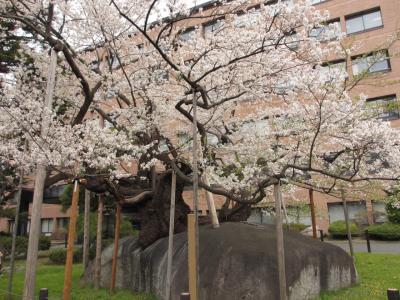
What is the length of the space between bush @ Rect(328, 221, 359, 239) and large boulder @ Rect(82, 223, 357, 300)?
564 inches

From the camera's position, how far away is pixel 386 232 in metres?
21.2

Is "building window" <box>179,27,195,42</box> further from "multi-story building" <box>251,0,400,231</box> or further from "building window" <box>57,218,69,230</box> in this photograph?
"building window" <box>57,218,69,230</box>

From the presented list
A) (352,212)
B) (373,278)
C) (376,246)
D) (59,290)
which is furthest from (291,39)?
(352,212)

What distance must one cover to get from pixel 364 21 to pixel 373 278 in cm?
2335

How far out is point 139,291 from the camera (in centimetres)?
1021

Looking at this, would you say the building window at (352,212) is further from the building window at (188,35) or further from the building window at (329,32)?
the building window at (329,32)

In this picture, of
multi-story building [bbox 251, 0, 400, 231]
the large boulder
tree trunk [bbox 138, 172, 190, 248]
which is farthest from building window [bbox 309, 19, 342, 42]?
multi-story building [bbox 251, 0, 400, 231]

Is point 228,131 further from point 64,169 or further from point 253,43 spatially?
point 64,169

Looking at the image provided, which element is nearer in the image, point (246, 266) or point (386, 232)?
point (246, 266)

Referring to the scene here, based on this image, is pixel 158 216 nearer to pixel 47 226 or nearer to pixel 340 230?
pixel 340 230

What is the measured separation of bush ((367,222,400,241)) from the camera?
21.0 meters

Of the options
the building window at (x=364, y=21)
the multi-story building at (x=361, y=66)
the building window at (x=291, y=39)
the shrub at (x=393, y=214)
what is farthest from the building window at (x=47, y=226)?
the building window at (x=291, y=39)

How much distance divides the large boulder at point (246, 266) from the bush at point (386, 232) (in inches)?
528

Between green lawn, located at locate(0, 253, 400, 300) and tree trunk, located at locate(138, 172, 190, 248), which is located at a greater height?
tree trunk, located at locate(138, 172, 190, 248)
